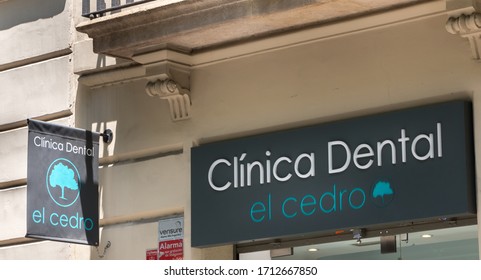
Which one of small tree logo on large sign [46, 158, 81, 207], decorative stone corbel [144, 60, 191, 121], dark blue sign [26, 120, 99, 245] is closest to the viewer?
dark blue sign [26, 120, 99, 245]

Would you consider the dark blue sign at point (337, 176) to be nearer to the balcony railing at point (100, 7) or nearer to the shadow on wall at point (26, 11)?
the balcony railing at point (100, 7)

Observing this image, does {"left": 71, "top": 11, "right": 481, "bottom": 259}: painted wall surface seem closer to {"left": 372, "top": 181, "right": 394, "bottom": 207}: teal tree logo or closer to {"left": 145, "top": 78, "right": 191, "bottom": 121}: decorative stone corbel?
{"left": 145, "top": 78, "right": 191, "bottom": 121}: decorative stone corbel

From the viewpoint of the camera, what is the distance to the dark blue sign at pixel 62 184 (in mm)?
12555

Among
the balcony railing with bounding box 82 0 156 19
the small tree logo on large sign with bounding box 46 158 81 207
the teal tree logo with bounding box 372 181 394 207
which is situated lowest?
the teal tree logo with bounding box 372 181 394 207

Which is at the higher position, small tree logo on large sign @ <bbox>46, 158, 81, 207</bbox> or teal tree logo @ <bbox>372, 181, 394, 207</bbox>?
small tree logo on large sign @ <bbox>46, 158, 81, 207</bbox>

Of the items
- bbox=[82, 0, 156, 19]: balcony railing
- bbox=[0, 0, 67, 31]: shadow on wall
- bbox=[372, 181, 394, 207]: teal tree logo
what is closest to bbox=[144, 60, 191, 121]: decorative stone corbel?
bbox=[82, 0, 156, 19]: balcony railing

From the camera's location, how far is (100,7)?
13578mm

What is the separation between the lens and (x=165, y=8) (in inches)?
488

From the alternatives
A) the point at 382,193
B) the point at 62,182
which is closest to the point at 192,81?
the point at 62,182

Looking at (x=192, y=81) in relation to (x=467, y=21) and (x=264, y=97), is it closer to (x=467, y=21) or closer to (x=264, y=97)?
(x=264, y=97)

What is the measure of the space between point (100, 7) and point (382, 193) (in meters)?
3.95

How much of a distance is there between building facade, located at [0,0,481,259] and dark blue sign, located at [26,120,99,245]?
0.61m

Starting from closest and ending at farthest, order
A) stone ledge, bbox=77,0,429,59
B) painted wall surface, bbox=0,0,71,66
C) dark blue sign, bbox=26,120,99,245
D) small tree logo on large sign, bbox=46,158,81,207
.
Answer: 1. stone ledge, bbox=77,0,429,59
2. dark blue sign, bbox=26,120,99,245
3. small tree logo on large sign, bbox=46,158,81,207
4. painted wall surface, bbox=0,0,71,66

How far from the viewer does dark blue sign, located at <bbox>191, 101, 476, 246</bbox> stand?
1122 centimetres
